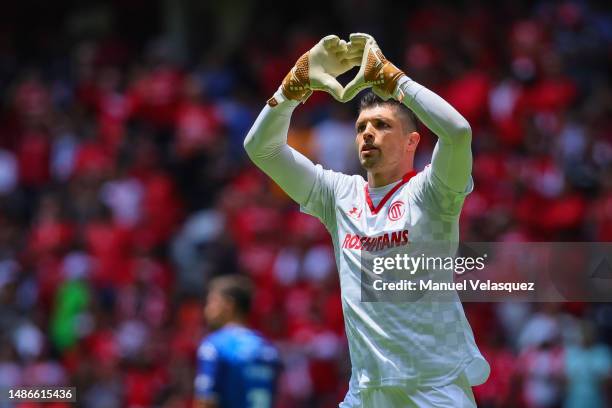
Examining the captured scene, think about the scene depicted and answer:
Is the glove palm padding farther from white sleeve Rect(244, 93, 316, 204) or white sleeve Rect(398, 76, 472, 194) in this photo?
white sleeve Rect(398, 76, 472, 194)

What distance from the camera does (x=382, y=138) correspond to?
5734 millimetres

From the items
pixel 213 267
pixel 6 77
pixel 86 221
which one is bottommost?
pixel 213 267

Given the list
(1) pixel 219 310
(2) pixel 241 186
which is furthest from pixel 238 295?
(2) pixel 241 186

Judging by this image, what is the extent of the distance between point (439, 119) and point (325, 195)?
89 cm

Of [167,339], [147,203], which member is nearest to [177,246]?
[147,203]

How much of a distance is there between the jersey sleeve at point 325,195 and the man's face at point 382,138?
0.26 m

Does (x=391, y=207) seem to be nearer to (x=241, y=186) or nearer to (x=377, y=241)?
(x=377, y=241)

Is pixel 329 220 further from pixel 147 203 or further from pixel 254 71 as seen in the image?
pixel 254 71

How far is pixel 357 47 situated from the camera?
5.78m

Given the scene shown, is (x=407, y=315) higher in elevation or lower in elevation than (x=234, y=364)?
lower

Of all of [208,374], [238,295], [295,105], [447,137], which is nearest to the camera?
[447,137]

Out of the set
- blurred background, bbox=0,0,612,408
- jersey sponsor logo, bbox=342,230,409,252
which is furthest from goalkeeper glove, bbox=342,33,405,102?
blurred background, bbox=0,0,612,408

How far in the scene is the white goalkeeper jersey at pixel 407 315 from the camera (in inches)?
214

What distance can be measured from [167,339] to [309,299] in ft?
4.90
